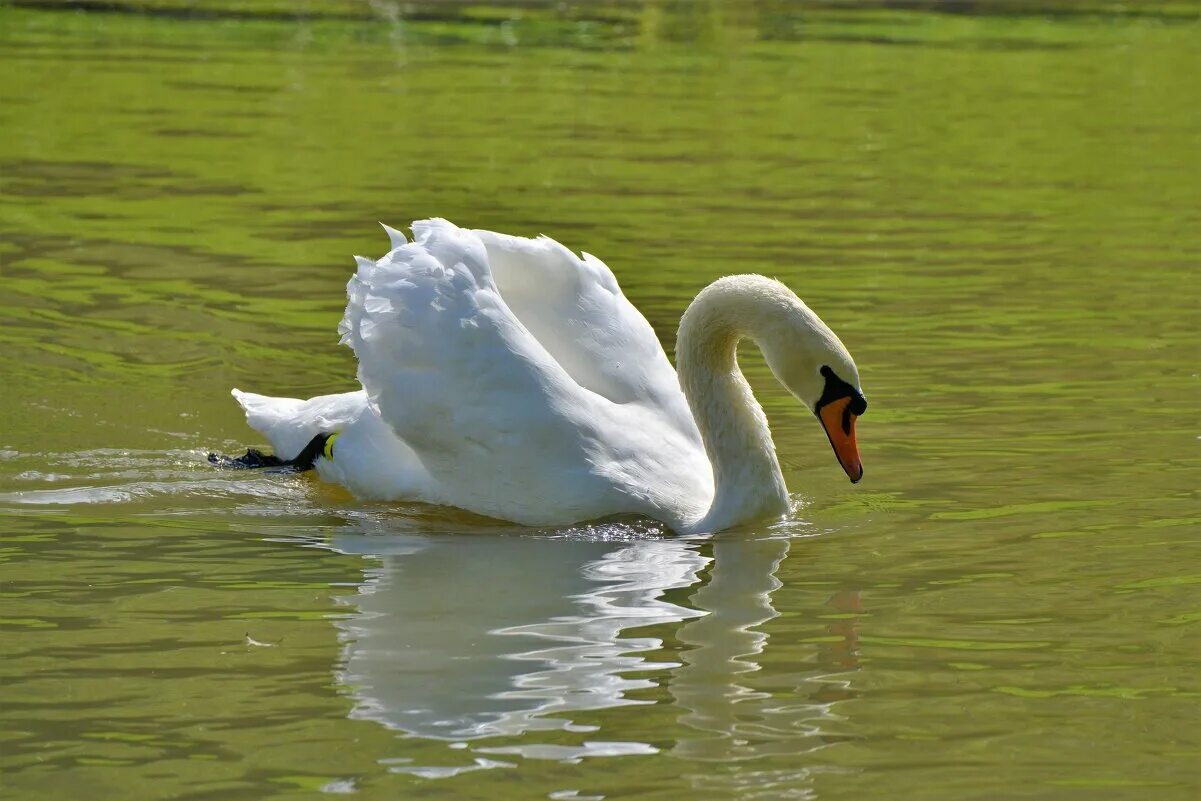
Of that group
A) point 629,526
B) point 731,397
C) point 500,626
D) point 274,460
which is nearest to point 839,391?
point 731,397

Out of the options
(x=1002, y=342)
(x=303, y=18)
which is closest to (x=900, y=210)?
(x=1002, y=342)

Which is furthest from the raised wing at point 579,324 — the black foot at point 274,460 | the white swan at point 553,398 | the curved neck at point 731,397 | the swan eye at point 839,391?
the black foot at point 274,460

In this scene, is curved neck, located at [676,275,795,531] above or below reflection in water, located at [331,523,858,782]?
above

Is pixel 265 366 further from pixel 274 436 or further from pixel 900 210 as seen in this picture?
pixel 900 210

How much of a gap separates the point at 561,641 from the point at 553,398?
1.60 metres

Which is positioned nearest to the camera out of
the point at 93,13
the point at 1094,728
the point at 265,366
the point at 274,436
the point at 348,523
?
the point at 1094,728

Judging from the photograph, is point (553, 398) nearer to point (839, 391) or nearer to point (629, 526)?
point (629, 526)

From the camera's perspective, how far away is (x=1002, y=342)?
35.5 ft

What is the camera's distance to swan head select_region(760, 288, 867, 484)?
758cm

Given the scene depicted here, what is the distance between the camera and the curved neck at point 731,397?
25.2 feet

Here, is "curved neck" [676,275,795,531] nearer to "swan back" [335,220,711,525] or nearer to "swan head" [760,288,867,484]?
"swan head" [760,288,867,484]

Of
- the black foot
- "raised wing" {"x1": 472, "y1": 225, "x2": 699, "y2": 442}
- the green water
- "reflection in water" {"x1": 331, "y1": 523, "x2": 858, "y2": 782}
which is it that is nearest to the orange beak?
the green water

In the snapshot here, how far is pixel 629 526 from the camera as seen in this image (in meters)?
7.60

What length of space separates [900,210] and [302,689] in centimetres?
1046
